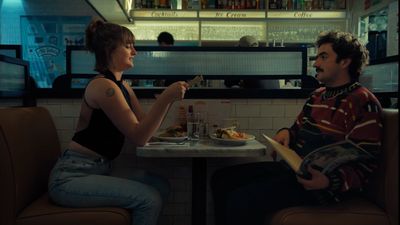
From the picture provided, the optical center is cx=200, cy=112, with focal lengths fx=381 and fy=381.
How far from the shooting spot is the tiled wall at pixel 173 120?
247cm

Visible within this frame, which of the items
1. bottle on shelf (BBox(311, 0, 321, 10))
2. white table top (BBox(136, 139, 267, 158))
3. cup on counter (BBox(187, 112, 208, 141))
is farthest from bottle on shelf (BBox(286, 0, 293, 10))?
white table top (BBox(136, 139, 267, 158))

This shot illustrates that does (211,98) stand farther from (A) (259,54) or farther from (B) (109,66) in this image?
(B) (109,66)

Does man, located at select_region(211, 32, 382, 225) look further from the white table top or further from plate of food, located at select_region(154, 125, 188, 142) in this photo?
plate of food, located at select_region(154, 125, 188, 142)

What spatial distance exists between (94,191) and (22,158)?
40 cm

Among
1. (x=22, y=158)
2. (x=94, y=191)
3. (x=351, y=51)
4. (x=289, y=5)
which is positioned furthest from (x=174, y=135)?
(x=289, y=5)

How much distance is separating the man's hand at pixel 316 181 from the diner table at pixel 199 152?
28cm

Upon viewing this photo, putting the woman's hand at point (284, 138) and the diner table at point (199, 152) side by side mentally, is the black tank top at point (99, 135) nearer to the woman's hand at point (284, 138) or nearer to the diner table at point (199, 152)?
the diner table at point (199, 152)

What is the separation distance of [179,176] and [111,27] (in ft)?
3.75

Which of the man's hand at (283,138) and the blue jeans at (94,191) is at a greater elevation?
the man's hand at (283,138)

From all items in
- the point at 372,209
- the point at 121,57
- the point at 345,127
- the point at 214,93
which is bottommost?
the point at 372,209

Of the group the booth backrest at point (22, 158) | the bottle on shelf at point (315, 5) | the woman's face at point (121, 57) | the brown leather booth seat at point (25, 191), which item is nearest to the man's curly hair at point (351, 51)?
the woman's face at point (121, 57)

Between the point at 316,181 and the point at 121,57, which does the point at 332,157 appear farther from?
the point at 121,57

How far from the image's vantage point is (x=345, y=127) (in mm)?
1645

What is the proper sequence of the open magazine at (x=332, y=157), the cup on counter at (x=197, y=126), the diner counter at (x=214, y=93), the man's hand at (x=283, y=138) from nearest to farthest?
the open magazine at (x=332, y=157) < the man's hand at (x=283, y=138) < the cup on counter at (x=197, y=126) < the diner counter at (x=214, y=93)
